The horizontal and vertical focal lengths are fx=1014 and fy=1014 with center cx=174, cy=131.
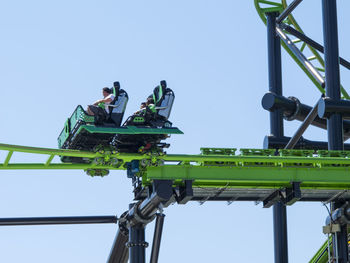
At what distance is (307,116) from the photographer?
2598 centimetres

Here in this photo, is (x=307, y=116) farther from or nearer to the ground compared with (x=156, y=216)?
farther from the ground

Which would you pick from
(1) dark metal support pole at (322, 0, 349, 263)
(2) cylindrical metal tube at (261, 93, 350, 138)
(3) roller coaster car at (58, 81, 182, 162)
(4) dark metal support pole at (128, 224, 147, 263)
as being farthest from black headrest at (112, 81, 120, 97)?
(2) cylindrical metal tube at (261, 93, 350, 138)

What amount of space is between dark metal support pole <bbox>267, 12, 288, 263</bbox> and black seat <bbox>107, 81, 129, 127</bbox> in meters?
7.68

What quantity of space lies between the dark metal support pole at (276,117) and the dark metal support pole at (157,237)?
19.9ft

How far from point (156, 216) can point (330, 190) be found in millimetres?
4131

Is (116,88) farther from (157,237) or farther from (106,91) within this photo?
(157,237)

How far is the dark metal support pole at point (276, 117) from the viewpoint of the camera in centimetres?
2580

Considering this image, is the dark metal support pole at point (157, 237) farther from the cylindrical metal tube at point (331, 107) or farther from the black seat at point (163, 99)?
the cylindrical metal tube at point (331, 107)

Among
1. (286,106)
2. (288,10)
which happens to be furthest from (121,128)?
(288,10)

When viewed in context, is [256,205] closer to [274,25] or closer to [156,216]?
[156,216]

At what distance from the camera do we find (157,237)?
20.2m

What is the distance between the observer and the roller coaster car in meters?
19.2

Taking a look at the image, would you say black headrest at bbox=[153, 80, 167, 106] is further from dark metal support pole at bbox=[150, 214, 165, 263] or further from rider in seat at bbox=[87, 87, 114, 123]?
dark metal support pole at bbox=[150, 214, 165, 263]

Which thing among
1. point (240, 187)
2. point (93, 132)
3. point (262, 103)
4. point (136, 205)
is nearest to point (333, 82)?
point (262, 103)
